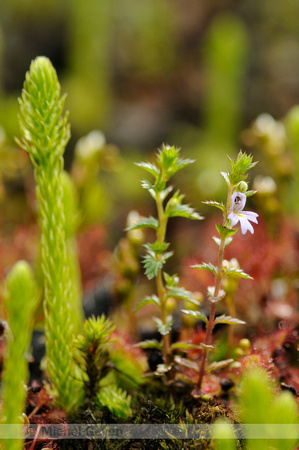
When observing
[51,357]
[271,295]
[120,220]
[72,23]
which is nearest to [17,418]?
[51,357]

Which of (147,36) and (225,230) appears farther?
(147,36)

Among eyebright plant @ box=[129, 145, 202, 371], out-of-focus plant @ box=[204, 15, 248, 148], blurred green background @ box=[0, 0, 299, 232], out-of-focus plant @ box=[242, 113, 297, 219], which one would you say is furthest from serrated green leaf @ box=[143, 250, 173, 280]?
out-of-focus plant @ box=[204, 15, 248, 148]

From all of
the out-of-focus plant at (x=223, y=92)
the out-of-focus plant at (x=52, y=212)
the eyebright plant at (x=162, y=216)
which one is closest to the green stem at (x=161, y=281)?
the eyebright plant at (x=162, y=216)

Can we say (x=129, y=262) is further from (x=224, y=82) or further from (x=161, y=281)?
(x=224, y=82)

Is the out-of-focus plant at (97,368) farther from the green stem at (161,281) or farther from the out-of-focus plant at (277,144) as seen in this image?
the out-of-focus plant at (277,144)

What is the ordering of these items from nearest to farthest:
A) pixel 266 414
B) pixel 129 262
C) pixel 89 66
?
1. pixel 266 414
2. pixel 129 262
3. pixel 89 66

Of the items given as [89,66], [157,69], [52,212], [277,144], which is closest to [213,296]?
[52,212]
